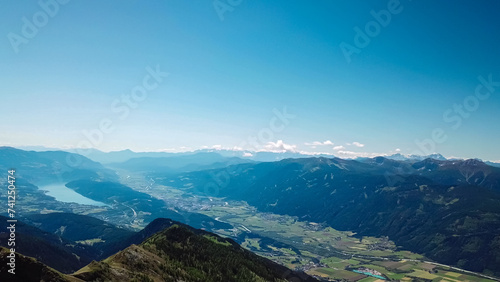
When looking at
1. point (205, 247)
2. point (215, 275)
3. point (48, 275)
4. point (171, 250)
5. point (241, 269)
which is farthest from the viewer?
point (205, 247)

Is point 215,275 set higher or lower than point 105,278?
lower

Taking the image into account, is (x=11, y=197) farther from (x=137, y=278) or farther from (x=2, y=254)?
(x=137, y=278)

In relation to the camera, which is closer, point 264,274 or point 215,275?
point 215,275

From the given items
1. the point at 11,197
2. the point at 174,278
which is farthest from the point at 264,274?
the point at 11,197

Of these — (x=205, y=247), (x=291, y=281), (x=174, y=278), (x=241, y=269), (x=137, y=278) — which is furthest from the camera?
(x=291, y=281)

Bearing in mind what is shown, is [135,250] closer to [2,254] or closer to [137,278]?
[137,278]

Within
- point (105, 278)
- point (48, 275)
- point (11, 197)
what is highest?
point (11, 197)

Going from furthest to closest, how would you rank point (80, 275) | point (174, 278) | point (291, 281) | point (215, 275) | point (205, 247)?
point (291, 281), point (205, 247), point (215, 275), point (174, 278), point (80, 275)

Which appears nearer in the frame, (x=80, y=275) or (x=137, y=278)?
(x=80, y=275)

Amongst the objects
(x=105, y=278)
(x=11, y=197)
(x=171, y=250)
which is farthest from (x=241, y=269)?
(x=11, y=197)
